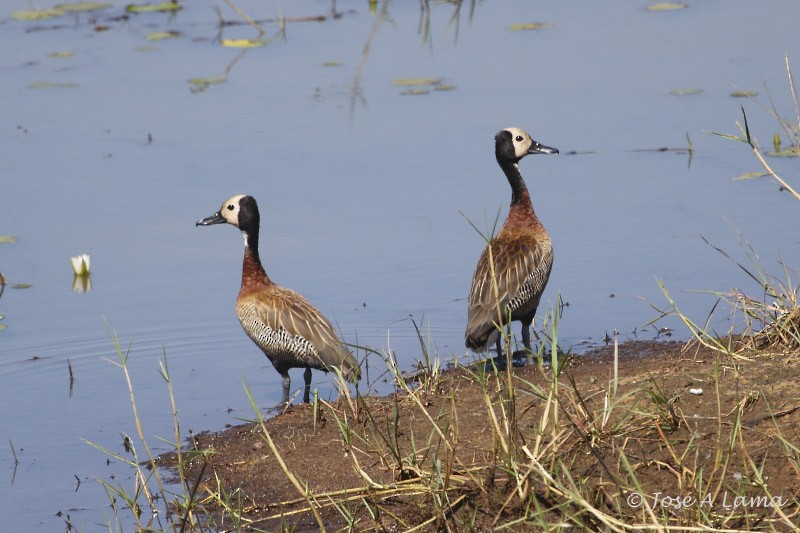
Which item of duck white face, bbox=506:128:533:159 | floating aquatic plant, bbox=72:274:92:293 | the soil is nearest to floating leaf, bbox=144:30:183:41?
floating aquatic plant, bbox=72:274:92:293

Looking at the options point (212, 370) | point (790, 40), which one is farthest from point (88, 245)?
point (790, 40)

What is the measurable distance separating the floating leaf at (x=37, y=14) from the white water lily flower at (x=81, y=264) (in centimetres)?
694

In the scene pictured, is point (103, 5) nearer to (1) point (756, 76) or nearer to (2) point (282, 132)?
(2) point (282, 132)

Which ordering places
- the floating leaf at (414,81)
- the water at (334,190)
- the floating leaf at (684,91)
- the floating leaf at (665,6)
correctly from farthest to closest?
the floating leaf at (665,6)
the floating leaf at (414,81)
the floating leaf at (684,91)
the water at (334,190)

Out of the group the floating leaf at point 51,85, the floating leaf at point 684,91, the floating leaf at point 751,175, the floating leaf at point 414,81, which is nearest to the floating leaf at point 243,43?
the floating leaf at point 51,85

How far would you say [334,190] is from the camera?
34.3 ft

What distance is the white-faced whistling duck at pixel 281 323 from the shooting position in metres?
7.92

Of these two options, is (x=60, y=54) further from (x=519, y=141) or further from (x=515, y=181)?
(x=515, y=181)

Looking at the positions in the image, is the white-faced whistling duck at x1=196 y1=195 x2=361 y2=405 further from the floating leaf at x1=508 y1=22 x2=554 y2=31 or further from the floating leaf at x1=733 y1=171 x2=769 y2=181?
the floating leaf at x1=508 y1=22 x2=554 y2=31

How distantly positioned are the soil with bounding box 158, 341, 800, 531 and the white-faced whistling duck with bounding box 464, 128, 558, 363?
4.94 feet

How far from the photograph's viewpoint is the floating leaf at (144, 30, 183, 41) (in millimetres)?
14703

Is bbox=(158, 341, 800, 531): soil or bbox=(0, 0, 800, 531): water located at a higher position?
bbox=(158, 341, 800, 531): soil

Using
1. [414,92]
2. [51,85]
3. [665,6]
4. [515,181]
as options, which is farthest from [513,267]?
[665,6]

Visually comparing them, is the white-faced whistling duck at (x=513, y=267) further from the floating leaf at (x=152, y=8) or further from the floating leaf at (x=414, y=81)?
the floating leaf at (x=152, y=8)
